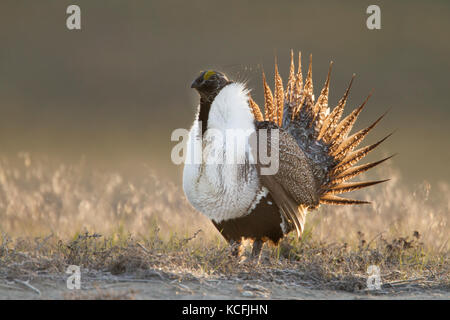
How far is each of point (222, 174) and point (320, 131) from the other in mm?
1380

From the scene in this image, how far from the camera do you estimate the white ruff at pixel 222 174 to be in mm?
4477

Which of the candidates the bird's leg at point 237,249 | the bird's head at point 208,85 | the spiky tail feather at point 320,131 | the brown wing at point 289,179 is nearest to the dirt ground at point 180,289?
the bird's leg at point 237,249

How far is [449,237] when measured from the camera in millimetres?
5418

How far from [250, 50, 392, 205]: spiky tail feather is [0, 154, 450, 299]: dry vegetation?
1.07 ft

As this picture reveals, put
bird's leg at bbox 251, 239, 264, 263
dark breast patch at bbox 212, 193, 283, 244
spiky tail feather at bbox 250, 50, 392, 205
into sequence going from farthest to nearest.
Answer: spiky tail feather at bbox 250, 50, 392, 205, bird's leg at bbox 251, 239, 264, 263, dark breast patch at bbox 212, 193, 283, 244

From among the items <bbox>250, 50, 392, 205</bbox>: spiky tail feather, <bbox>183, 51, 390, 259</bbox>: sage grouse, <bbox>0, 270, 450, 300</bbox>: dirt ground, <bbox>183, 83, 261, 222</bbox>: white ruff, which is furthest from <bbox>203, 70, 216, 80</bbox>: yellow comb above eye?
<bbox>0, 270, 450, 300</bbox>: dirt ground

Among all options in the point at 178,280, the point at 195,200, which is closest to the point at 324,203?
the point at 195,200

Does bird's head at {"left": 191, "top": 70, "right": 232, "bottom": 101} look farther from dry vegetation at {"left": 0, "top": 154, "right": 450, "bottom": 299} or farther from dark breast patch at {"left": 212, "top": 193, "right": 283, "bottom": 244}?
dry vegetation at {"left": 0, "top": 154, "right": 450, "bottom": 299}

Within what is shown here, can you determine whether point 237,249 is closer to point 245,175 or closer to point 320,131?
point 245,175

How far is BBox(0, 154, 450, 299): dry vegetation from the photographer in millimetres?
4062

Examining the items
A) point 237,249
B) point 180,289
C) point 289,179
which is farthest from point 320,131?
point 180,289

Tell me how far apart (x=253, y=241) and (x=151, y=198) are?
149 centimetres

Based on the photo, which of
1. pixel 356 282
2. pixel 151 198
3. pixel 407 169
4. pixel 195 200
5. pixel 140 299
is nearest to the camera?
pixel 140 299
